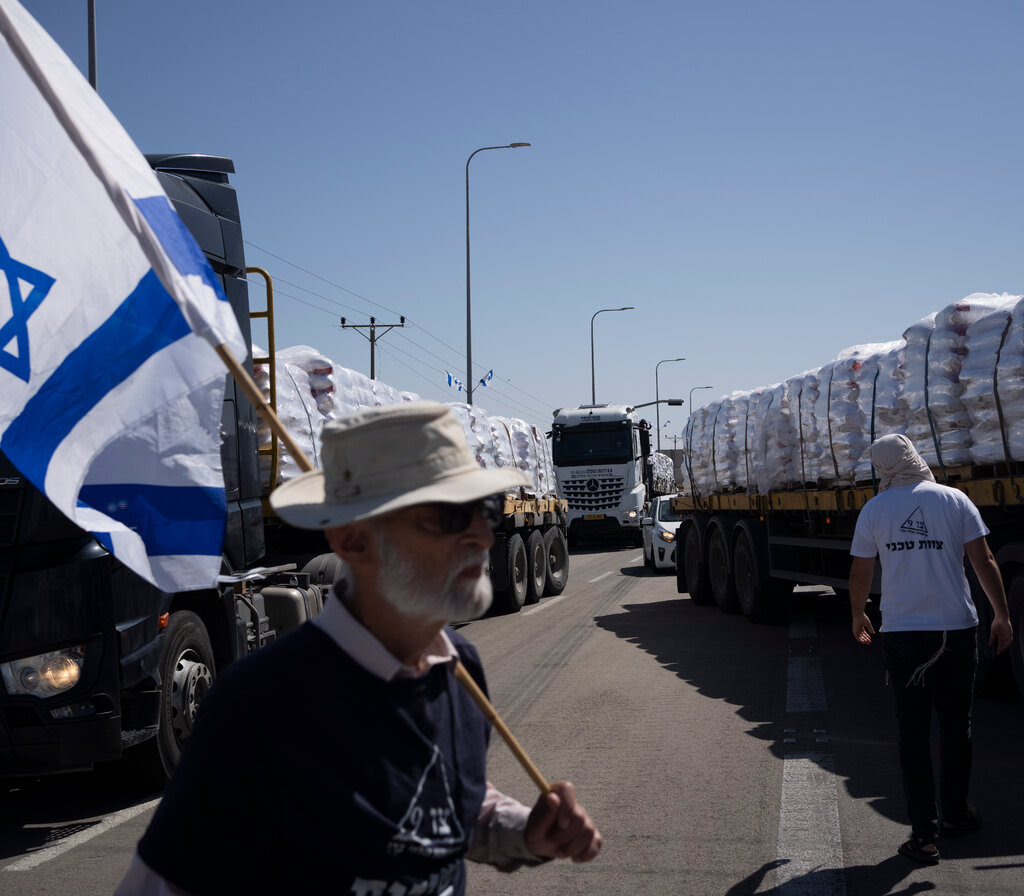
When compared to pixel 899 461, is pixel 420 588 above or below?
below

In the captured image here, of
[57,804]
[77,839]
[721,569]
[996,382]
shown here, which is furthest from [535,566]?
[77,839]

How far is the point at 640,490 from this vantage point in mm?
32812

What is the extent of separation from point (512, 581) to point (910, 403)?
8701 millimetres

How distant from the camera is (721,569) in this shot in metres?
16.1

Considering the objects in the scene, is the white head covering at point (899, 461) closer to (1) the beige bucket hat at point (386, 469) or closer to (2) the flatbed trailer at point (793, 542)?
(2) the flatbed trailer at point (793, 542)

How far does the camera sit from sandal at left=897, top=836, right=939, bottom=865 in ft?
16.6

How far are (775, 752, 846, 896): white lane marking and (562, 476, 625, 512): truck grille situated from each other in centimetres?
2507

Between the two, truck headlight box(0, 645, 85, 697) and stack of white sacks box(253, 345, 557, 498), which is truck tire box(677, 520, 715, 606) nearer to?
stack of white sacks box(253, 345, 557, 498)

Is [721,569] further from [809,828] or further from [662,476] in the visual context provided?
[662,476]

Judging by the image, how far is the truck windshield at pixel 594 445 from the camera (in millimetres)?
31906

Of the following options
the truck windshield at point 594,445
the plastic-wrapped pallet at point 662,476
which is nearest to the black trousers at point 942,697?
the truck windshield at point 594,445

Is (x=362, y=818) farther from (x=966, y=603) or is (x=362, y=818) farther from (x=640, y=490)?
(x=640, y=490)

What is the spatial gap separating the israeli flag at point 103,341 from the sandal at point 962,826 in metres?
4.03

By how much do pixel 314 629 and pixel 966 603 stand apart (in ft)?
13.9
